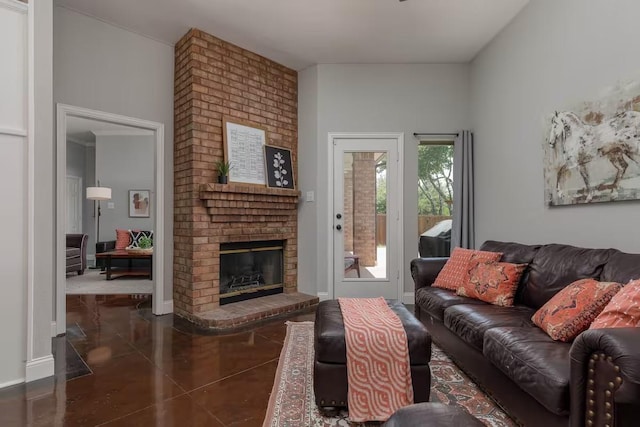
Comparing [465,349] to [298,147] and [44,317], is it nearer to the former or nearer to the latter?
[44,317]

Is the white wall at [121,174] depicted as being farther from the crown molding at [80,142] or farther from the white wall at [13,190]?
the white wall at [13,190]

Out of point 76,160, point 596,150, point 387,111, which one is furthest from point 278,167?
point 76,160

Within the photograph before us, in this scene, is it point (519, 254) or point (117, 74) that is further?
point (117, 74)

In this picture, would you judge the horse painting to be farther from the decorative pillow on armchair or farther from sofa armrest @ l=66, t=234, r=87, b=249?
sofa armrest @ l=66, t=234, r=87, b=249

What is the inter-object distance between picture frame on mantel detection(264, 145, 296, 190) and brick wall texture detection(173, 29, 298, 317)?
180 millimetres

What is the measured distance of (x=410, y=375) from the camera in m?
1.67

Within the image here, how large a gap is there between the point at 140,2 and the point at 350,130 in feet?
7.81

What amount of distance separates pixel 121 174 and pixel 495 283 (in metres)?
7.23

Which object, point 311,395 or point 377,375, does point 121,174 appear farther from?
point 377,375

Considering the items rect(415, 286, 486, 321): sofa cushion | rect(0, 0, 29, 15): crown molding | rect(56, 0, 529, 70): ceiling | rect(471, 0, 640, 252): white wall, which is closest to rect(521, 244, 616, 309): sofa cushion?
rect(471, 0, 640, 252): white wall

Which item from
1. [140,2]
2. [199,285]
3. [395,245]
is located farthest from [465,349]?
[140,2]

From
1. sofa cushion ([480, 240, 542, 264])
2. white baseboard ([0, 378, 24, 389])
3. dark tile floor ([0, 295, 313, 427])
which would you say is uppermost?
sofa cushion ([480, 240, 542, 264])

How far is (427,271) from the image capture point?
2.97 m

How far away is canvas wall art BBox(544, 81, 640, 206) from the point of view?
1.96 meters
